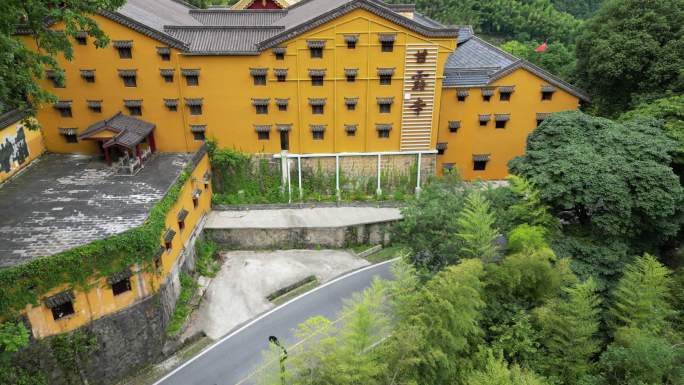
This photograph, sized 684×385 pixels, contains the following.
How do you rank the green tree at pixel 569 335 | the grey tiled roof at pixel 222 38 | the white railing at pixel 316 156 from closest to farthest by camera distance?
the green tree at pixel 569 335 → the grey tiled roof at pixel 222 38 → the white railing at pixel 316 156

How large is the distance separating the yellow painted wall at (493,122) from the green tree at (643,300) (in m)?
14.8

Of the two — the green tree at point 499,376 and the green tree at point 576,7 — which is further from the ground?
the green tree at point 576,7

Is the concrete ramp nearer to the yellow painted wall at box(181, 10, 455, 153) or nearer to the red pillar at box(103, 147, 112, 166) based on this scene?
the yellow painted wall at box(181, 10, 455, 153)

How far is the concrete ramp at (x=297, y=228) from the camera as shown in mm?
30252

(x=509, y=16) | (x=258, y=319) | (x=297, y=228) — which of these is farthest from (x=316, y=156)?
(x=509, y=16)

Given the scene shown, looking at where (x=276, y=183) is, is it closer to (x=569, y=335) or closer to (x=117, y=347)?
(x=117, y=347)

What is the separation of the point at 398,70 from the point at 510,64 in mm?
8591

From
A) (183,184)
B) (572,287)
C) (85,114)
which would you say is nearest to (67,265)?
(183,184)

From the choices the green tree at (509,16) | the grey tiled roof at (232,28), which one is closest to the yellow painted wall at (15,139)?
the grey tiled roof at (232,28)

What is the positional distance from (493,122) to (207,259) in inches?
907

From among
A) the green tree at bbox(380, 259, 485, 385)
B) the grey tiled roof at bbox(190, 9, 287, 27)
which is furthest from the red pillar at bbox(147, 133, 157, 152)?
the green tree at bbox(380, 259, 485, 385)

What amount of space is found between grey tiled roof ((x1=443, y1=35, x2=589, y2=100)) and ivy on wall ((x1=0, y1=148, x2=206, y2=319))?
22.9 metres

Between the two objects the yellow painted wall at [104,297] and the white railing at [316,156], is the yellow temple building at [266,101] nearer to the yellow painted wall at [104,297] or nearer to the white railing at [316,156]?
the white railing at [316,156]

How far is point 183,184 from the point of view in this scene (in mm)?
26344
